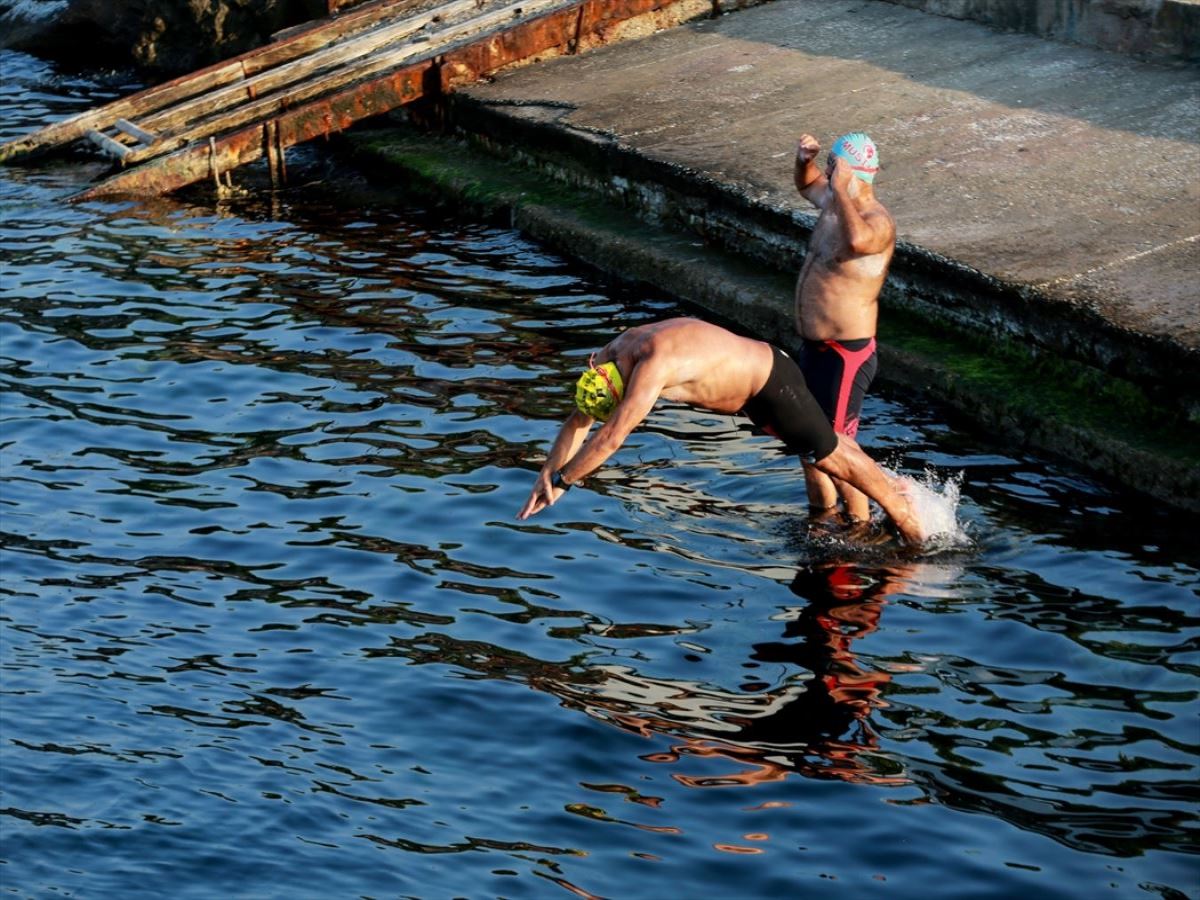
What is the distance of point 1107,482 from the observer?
8.95 metres

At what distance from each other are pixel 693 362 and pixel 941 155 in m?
4.34

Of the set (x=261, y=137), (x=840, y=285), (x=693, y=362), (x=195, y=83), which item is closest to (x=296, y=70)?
(x=195, y=83)

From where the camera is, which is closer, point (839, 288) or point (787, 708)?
point (787, 708)

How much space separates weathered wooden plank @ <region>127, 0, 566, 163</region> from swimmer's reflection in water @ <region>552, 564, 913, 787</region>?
29.3 ft

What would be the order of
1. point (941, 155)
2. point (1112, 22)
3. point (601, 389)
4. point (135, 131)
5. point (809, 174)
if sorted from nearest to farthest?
point (601, 389) < point (809, 174) < point (941, 155) < point (1112, 22) < point (135, 131)

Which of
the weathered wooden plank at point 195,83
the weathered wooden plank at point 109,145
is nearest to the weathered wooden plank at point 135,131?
the weathered wooden plank at point 109,145

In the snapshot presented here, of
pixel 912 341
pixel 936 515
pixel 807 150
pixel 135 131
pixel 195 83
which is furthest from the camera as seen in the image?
pixel 195 83

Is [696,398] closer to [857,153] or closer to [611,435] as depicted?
[611,435]

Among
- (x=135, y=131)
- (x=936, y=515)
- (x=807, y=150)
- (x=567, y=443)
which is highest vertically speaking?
(x=807, y=150)

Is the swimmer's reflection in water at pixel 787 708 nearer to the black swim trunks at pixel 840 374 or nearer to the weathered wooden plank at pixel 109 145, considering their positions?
the black swim trunks at pixel 840 374

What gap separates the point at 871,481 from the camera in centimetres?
852

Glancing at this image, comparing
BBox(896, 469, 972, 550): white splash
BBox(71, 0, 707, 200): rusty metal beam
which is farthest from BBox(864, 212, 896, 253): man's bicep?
BBox(71, 0, 707, 200): rusty metal beam

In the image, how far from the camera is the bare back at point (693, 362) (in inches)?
316

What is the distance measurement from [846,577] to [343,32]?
10375 mm
